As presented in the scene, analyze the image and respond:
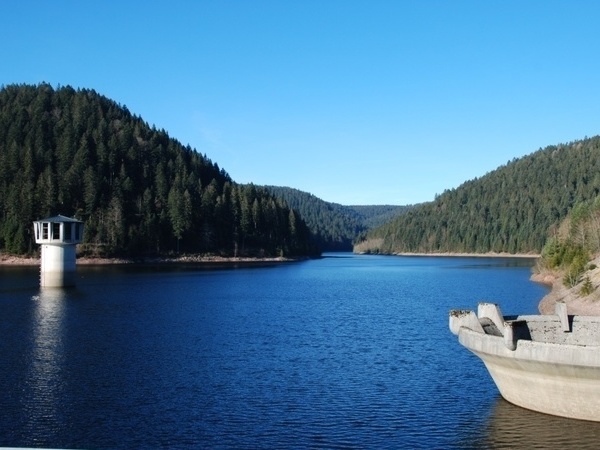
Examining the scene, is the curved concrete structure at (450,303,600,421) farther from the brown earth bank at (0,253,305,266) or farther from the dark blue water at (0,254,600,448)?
the brown earth bank at (0,253,305,266)

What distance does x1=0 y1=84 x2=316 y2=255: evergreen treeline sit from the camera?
510 feet

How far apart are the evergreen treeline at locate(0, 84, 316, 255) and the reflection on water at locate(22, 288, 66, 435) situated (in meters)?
103

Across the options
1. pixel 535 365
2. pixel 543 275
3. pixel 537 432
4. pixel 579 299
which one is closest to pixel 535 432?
pixel 537 432

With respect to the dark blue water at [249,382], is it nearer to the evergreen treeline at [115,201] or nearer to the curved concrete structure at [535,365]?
the curved concrete structure at [535,365]

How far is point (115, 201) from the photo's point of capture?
167 m

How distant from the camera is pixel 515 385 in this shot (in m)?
22.1

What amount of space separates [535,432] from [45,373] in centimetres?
2141

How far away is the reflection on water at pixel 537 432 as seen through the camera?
1941 centimetres

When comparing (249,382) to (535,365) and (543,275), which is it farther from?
(543,275)

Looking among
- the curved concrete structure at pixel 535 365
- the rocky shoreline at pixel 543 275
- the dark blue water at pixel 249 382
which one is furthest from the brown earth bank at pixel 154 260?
the curved concrete structure at pixel 535 365

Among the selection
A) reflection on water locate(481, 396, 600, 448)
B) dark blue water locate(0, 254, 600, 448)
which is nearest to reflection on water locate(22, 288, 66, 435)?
dark blue water locate(0, 254, 600, 448)

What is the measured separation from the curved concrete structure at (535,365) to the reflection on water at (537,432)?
294 mm

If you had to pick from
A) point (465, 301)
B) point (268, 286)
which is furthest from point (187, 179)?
point (465, 301)

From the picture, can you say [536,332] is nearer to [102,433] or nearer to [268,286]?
[102,433]
